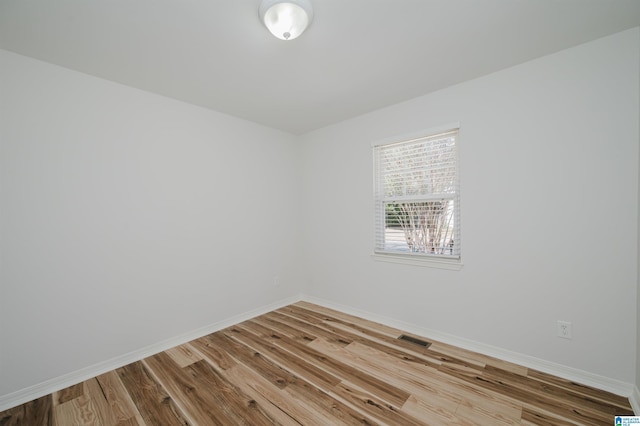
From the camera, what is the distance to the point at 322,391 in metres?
2.04

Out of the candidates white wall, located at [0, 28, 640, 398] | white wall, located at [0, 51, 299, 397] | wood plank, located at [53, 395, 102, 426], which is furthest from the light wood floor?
white wall, located at [0, 51, 299, 397]

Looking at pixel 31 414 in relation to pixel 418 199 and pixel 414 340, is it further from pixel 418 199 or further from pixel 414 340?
pixel 418 199

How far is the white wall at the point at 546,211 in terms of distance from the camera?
6.39 ft

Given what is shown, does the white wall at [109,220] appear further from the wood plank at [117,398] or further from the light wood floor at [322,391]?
the light wood floor at [322,391]

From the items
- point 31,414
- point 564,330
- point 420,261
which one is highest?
point 420,261

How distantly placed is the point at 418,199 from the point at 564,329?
1.60 meters

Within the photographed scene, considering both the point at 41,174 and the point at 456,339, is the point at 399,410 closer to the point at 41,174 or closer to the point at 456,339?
the point at 456,339

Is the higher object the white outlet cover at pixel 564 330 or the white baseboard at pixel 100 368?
the white outlet cover at pixel 564 330

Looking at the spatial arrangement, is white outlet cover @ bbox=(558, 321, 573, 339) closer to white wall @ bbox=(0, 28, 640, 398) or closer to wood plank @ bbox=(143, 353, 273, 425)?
white wall @ bbox=(0, 28, 640, 398)

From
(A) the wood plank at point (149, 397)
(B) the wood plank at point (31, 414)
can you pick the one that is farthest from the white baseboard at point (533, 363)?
(B) the wood plank at point (31, 414)

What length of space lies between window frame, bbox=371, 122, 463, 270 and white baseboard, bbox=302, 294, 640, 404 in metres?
0.70

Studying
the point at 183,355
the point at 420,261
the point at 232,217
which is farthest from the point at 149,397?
the point at 420,261

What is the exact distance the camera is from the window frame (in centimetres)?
270

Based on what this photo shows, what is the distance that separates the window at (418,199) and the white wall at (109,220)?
1.70 m
